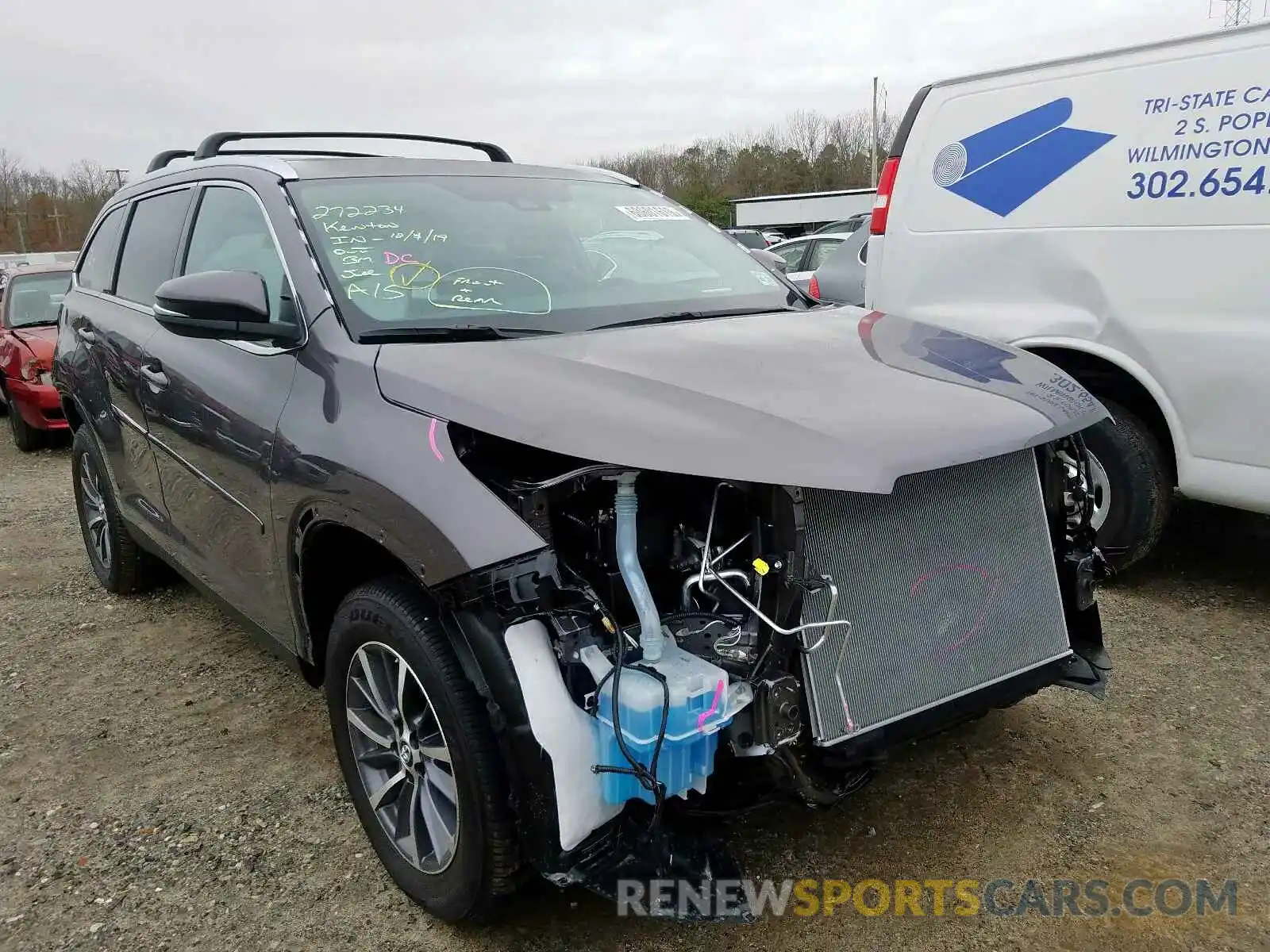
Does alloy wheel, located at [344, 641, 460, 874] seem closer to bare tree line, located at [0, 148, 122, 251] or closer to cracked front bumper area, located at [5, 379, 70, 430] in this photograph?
cracked front bumper area, located at [5, 379, 70, 430]

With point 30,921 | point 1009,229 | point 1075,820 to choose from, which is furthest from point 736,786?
point 1009,229

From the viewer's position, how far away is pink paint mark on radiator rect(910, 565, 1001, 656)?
2283 mm

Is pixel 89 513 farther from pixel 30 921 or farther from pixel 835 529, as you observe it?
pixel 835 529

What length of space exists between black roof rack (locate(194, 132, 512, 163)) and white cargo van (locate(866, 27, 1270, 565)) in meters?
1.99

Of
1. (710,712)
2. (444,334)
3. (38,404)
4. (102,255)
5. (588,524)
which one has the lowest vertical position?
(38,404)

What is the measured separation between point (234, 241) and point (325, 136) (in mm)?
1059

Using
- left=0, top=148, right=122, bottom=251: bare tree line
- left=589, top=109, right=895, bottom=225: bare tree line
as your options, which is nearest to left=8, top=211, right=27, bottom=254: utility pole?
left=0, top=148, right=122, bottom=251: bare tree line

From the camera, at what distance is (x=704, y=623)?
2.12 m

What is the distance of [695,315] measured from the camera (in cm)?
295

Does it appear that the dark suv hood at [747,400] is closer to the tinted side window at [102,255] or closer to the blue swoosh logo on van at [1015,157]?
the blue swoosh logo on van at [1015,157]

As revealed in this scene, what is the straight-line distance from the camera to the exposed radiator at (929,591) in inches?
83.9

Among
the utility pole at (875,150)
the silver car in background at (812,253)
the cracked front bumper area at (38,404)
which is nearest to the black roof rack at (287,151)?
the cracked front bumper area at (38,404)

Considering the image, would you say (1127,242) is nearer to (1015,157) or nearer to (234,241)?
(1015,157)

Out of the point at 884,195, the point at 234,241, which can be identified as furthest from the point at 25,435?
the point at 884,195
